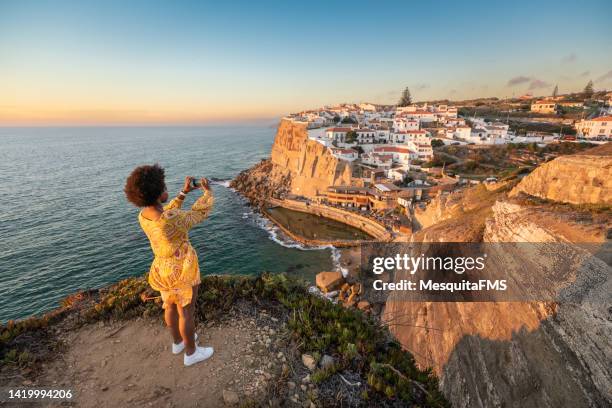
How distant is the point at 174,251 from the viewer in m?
3.34

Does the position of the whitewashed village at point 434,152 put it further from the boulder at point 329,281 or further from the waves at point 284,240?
the boulder at point 329,281

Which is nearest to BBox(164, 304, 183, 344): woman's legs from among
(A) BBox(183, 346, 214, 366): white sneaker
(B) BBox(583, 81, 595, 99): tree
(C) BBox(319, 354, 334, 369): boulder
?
(A) BBox(183, 346, 214, 366): white sneaker

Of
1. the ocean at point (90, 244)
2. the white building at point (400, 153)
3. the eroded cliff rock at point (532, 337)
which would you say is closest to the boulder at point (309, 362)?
the eroded cliff rock at point (532, 337)

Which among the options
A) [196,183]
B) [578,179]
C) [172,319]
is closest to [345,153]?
[578,179]

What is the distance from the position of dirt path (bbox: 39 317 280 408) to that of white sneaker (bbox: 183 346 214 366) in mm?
75

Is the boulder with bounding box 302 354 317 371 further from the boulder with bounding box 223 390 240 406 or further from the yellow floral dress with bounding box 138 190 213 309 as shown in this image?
the yellow floral dress with bounding box 138 190 213 309

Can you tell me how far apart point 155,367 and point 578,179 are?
13.7 meters

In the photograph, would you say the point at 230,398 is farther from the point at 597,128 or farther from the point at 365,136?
the point at 597,128

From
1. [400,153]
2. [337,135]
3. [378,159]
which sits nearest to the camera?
[378,159]

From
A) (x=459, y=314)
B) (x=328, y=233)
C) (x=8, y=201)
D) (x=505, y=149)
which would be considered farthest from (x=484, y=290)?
(x=8, y=201)

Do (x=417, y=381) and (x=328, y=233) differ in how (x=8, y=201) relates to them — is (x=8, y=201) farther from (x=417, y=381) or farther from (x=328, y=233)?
(x=417, y=381)

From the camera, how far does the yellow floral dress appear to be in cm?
319

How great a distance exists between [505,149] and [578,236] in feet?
151

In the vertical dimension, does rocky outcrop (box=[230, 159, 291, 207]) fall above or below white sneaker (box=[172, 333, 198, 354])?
below
